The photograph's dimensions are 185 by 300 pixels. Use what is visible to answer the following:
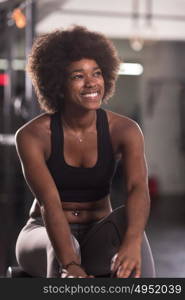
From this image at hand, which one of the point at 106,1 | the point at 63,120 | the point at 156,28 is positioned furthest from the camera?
the point at 156,28

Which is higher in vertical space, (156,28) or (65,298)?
(156,28)

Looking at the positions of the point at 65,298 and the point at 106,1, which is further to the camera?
the point at 106,1

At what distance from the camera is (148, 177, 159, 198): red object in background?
408 centimetres

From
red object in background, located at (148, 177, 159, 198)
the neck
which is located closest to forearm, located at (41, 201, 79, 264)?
the neck

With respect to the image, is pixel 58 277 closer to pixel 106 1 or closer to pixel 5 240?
pixel 5 240

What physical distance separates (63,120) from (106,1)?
2374 millimetres

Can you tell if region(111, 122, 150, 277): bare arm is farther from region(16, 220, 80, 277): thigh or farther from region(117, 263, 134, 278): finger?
region(16, 220, 80, 277): thigh

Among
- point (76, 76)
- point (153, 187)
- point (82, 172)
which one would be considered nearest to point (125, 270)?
point (82, 172)

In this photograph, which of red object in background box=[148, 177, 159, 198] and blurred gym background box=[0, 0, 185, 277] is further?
red object in background box=[148, 177, 159, 198]

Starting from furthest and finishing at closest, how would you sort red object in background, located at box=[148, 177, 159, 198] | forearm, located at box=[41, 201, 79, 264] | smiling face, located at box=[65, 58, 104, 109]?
red object in background, located at box=[148, 177, 159, 198] < smiling face, located at box=[65, 58, 104, 109] < forearm, located at box=[41, 201, 79, 264]

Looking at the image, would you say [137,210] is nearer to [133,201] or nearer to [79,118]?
[133,201]

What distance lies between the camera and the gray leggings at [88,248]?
1.17 metres

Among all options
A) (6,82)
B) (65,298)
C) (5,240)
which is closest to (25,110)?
(6,82)

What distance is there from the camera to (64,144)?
123cm
